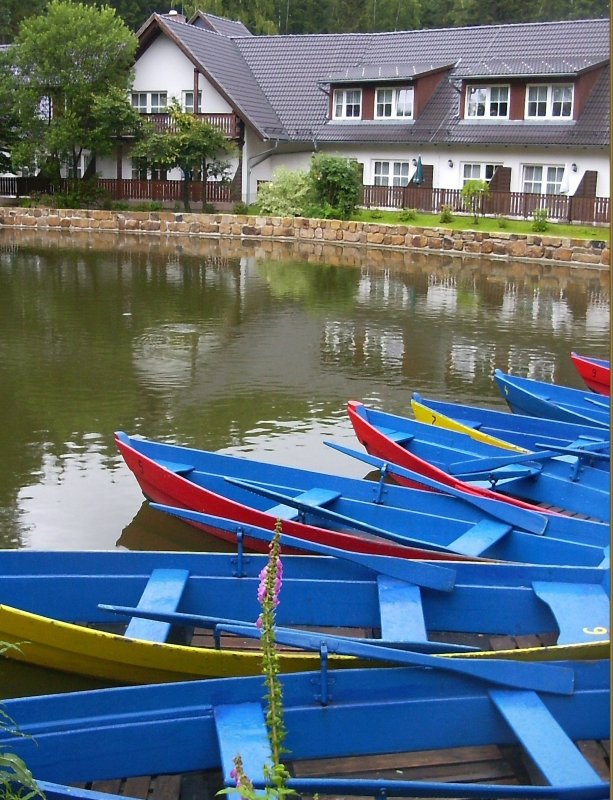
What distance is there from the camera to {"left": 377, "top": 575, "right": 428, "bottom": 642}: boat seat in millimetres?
5902

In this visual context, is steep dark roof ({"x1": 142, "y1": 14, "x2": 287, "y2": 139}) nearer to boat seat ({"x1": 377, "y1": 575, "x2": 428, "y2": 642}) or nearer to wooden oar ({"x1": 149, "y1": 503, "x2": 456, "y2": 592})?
wooden oar ({"x1": 149, "y1": 503, "x2": 456, "y2": 592})

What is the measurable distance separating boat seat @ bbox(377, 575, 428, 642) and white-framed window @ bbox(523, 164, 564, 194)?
30924 mm

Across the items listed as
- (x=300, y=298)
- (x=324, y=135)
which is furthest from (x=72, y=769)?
(x=324, y=135)

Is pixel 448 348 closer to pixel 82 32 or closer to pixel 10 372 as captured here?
pixel 10 372

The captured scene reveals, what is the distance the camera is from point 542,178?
35688 millimetres

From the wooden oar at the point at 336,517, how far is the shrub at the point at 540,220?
2509 cm

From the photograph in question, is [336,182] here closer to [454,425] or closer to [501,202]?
[501,202]

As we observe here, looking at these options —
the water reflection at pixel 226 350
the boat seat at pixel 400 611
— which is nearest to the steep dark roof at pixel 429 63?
the water reflection at pixel 226 350

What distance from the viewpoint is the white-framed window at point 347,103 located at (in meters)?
40.2

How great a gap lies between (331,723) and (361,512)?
3.25 m

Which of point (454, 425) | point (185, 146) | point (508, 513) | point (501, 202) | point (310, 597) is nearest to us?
point (310, 597)

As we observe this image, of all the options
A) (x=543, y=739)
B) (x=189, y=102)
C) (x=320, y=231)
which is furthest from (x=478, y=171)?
(x=543, y=739)

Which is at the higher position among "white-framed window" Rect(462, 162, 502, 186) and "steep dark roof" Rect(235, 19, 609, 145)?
"steep dark roof" Rect(235, 19, 609, 145)

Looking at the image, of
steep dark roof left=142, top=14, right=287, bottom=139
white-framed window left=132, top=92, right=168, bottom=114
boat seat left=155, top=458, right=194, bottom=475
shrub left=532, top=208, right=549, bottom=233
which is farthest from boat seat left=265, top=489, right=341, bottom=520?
white-framed window left=132, top=92, right=168, bottom=114
